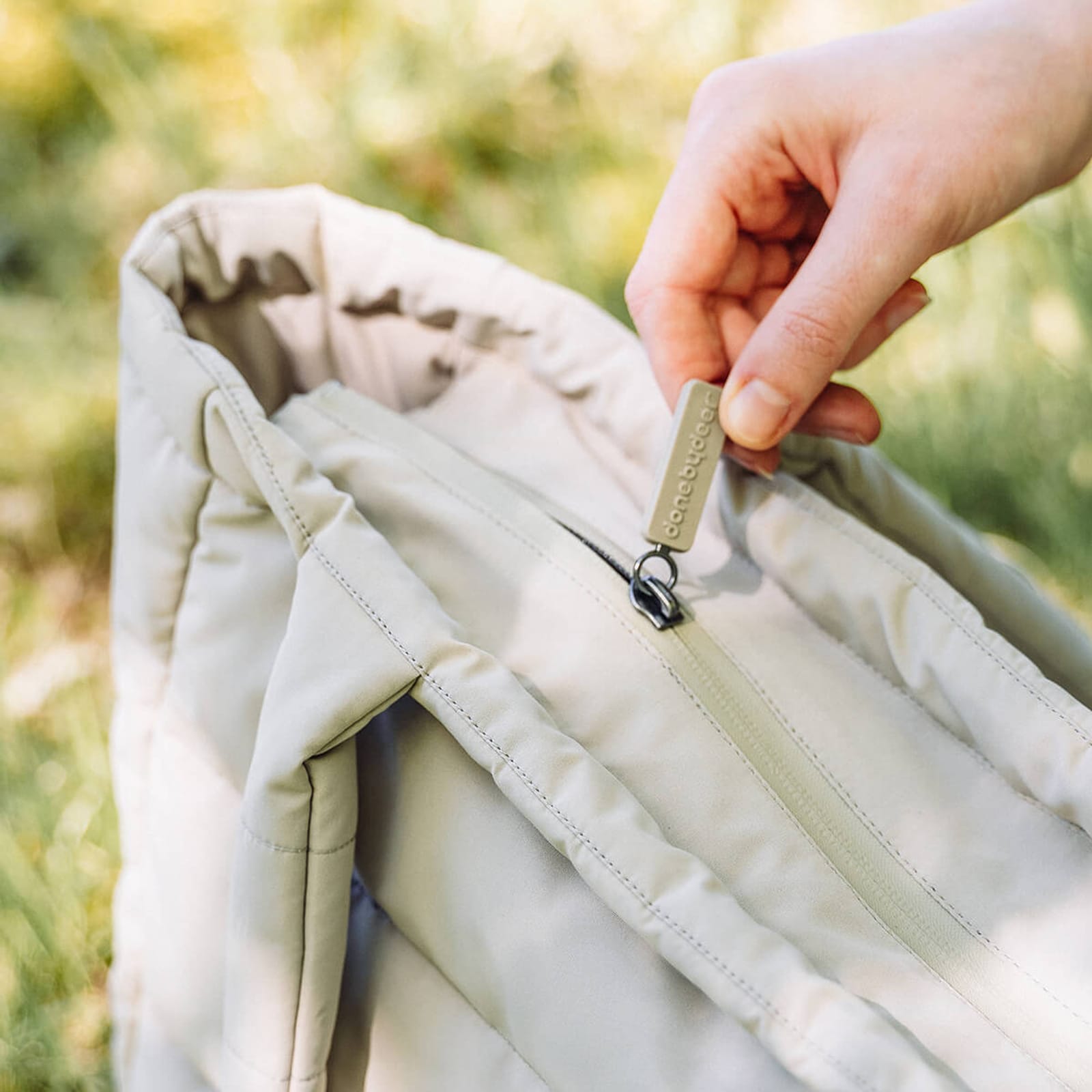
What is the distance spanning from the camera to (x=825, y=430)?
2.80ft

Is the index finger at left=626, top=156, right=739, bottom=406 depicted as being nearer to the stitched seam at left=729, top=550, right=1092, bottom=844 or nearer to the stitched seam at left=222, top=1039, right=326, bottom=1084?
the stitched seam at left=729, top=550, right=1092, bottom=844

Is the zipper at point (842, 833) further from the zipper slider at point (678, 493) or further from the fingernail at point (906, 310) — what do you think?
the fingernail at point (906, 310)

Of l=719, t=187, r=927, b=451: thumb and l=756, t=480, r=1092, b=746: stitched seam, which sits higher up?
l=719, t=187, r=927, b=451: thumb

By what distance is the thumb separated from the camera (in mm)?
759

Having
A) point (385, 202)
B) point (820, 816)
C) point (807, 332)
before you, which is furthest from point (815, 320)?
point (385, 202)

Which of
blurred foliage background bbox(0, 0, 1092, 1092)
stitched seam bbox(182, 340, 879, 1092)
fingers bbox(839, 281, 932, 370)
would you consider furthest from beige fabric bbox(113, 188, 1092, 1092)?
blurred foliage background bbox(0, 0, 1092, 1092)

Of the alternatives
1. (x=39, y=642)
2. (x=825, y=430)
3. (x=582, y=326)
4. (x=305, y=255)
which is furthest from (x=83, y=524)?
(x=825, y=430)

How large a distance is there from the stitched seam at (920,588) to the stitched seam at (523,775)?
0.24 meters

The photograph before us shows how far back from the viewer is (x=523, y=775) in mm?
587

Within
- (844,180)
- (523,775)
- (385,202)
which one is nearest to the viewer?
(523,775)

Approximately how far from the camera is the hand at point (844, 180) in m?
0.77

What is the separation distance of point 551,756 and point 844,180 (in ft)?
1.60

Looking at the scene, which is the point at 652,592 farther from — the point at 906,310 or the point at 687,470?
the point at 906,310

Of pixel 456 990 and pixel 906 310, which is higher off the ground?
pixel 906 310
